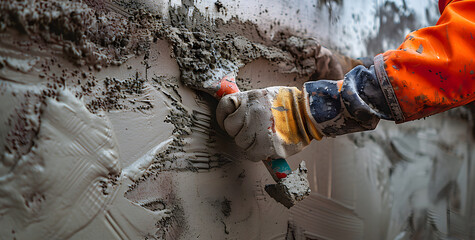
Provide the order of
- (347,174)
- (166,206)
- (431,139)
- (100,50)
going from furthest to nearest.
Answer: (431,139) < (347,174) < (166,206) < (100,50)

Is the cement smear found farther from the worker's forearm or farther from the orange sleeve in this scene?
the orange sleeve

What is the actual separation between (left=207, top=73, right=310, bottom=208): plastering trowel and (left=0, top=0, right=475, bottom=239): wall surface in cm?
6

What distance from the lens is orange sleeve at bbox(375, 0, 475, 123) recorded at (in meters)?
0.96

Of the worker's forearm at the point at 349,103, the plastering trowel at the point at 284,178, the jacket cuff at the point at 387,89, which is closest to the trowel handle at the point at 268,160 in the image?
the plastering trowel at the point at 284,178

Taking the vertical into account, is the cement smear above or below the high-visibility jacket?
below

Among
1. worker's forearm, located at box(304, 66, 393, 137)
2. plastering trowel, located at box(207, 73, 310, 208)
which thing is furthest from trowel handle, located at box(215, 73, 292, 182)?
worker's forearm, located at box(304, 66, 393, 137)

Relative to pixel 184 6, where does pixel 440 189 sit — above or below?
below

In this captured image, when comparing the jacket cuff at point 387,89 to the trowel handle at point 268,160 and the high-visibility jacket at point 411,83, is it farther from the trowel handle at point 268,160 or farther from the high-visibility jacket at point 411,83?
the trowel handle at point 268,160

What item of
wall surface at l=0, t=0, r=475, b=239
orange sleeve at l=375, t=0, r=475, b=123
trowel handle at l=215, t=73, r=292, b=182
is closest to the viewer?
wall surface at l=0, t=0, r=475, b=239

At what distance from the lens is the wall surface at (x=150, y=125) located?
0.79 m

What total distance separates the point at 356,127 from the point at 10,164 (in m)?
0.89

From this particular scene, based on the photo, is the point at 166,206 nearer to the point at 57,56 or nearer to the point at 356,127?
the point at 57,56

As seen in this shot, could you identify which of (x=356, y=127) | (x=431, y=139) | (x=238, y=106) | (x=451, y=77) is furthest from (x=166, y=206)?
(x=431, y=139)

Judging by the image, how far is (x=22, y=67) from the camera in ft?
2.59
